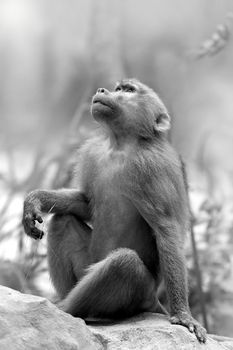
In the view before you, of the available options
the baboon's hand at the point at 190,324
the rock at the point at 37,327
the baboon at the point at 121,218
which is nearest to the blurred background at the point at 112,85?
the baboon at the point at 121,218

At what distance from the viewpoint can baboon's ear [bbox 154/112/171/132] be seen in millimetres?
4699

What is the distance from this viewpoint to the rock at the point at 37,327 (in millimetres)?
3309

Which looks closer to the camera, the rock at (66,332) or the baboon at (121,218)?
the rock at (66,332)

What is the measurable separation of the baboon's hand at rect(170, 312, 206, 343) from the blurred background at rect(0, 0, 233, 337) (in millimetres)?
2755

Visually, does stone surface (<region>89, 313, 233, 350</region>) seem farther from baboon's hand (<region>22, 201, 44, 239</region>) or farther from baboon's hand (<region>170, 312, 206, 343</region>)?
baboon's hand (<region>22, 201, 44, 239</region>)

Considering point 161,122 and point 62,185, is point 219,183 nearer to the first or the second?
point 62,185

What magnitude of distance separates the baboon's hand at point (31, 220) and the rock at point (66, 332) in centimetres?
69

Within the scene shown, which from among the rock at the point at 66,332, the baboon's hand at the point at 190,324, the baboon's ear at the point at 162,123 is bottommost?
the baboon's hand at the point at 190,324

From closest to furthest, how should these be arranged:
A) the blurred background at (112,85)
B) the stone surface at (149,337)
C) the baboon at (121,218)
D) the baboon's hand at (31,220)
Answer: the stone surface at (149,337)
the baboon at (121,218)
the baboon's hand at (31,220)
the blurred background at (112,85)

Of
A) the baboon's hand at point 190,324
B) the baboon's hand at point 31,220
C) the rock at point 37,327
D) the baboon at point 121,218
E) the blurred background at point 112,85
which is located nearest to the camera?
the rock at point 37,327

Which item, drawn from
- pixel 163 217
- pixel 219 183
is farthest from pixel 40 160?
pixel 163 217

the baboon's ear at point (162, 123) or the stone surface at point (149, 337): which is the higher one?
the baboon's ear at point (162, 123)

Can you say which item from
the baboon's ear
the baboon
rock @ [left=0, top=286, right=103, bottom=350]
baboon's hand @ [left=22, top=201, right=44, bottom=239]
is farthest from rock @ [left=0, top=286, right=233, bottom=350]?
the baboon's ear

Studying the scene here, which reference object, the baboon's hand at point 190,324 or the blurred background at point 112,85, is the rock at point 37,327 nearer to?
the baboon's hand at point 190,324
